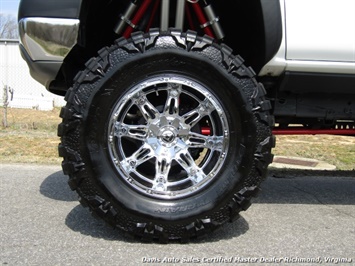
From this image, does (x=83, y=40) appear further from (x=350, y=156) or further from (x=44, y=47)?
(x=350, y=156)

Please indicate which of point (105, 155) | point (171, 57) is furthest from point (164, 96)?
point (105, 155)

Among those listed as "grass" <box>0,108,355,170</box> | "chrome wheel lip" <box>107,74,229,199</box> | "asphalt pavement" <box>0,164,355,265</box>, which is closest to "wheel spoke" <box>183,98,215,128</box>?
"chrome wheel lip" <box>107,74,229,199</box>

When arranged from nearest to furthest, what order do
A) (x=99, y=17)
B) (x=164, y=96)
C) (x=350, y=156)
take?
1. (x=164, y=96)
2. (x=99, y=17)
3. (x=350, y=156)

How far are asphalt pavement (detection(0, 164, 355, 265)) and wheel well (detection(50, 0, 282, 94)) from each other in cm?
99

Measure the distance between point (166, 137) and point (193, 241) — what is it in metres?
0.68

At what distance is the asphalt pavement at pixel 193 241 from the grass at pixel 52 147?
1.94 meters

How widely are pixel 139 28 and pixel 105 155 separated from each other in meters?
1.02

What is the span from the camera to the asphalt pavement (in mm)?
2473

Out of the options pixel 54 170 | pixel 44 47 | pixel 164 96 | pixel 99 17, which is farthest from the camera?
pixel 54 170

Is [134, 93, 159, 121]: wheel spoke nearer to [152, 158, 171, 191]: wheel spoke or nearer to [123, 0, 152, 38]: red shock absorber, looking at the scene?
[152, 158, 171, 191]: wheel spoke

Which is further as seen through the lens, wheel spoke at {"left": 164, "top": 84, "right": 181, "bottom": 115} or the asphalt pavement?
wheel spoke at {"left": 164, "top": 84, "right": 181, "bottom": 115}

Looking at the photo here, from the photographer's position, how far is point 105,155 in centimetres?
269

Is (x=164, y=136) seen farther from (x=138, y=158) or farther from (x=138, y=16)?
(x=138, y=16)

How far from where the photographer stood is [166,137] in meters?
2.76
